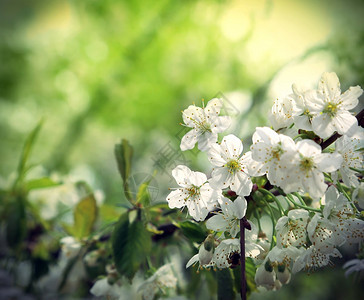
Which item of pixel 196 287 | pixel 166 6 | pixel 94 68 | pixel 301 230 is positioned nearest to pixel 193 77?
pixel 166 6

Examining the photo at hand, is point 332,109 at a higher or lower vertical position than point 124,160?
lower

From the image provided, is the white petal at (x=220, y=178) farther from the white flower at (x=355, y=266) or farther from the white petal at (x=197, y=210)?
the white flower at (x=355, y=266)

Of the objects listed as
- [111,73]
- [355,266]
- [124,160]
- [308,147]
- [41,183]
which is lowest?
[355,266]

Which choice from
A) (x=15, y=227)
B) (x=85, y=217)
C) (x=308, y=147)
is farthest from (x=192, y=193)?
(x=15, y=227)

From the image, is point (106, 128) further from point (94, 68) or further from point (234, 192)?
point (234, 192)

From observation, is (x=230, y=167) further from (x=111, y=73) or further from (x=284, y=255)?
(x=111, y=73)

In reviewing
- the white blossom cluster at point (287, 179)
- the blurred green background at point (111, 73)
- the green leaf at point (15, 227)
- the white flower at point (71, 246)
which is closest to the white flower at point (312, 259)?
the white blossom cluster at point (287, 179)

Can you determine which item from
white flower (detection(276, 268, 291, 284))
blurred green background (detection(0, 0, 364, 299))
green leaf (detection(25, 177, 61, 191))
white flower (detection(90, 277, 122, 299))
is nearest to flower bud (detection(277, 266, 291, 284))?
white flower (detection(276, 268, 291, 284))
